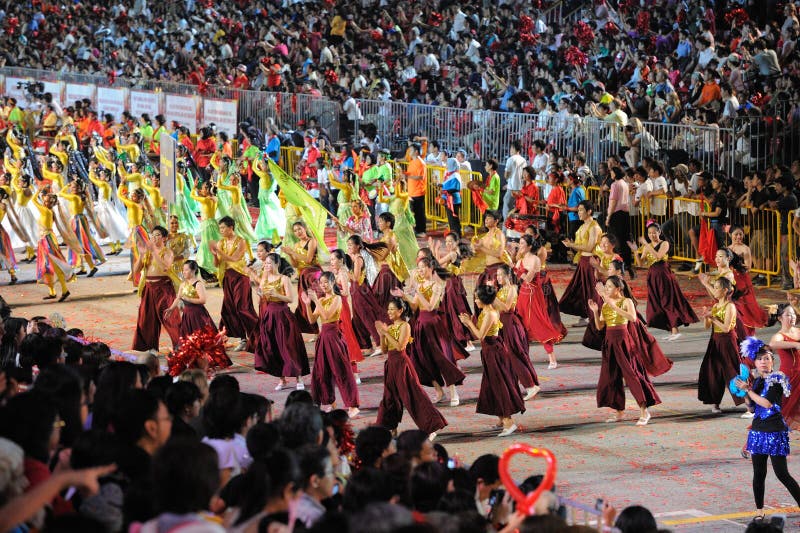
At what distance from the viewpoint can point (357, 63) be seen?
30.2 m

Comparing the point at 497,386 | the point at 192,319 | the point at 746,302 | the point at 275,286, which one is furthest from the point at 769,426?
the point at 192,319

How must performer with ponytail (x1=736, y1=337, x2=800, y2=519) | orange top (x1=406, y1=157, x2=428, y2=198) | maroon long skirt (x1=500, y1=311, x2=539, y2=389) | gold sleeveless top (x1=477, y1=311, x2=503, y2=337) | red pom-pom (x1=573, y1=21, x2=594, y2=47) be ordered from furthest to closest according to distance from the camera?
1. red pom-pom (x1=573, y1=21, x2=594, y2=47)
2. orange top (x1=406, y1=157, x2=428, y2=198)
3. maroon long skirt (x1=500, y1=311, x2=539, y2=389)
4. gold sleeveless top (x1=477, y1=311, x2=503, y2=337)
5. performer with ponytail (x1=736, y1=337, x2=800, y2=519)

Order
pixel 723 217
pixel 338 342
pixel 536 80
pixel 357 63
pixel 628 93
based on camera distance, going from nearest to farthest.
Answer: pixel 338 342 < pixel 723 217 < pixel 628 93 < pixel 536 80 < pixel 357 63

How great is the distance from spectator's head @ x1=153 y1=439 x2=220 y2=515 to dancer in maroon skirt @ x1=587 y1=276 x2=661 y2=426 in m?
7.61

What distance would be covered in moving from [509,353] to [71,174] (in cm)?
1359

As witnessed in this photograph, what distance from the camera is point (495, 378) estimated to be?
12.2 meters

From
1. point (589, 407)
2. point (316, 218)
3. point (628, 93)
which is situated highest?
point (628, 93)

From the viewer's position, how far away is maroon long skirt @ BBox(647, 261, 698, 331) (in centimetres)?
1630

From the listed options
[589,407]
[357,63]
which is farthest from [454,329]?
[357,63]

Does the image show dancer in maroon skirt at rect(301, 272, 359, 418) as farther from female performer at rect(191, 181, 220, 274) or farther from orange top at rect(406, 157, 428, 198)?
orange top at rect(406, 157, 428, 198)

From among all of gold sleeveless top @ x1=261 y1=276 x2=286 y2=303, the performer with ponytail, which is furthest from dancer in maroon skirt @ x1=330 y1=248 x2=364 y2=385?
the performer with ponytail

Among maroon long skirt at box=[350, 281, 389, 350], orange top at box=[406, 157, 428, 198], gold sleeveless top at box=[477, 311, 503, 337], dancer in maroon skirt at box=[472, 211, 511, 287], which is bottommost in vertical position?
maroon long skirt at box=[350, 281, 389, 350]

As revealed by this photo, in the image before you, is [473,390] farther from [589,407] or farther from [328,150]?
[328,150]

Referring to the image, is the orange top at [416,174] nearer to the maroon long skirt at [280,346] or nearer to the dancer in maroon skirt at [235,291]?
the dancer in maroon skirt at [235,291]
